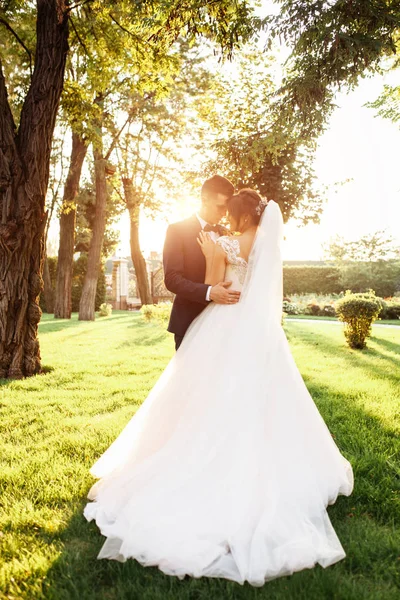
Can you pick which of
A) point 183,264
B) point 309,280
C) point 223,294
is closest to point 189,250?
point 183,264

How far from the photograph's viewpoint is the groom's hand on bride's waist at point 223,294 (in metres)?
3.40

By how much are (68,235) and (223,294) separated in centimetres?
1673

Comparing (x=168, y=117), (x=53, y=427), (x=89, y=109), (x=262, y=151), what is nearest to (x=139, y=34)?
(x=89, y=109)

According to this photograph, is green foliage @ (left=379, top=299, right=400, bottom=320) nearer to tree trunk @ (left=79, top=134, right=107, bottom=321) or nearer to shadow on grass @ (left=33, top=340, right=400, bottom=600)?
tree trunk @ (left=79, top=134, right=107, bottom=321)

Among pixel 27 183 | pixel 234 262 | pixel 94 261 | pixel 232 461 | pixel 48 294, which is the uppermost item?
pixel 27 183

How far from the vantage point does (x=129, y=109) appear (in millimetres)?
17750

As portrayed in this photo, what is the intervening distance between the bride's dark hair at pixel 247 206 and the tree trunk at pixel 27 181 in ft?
15.6

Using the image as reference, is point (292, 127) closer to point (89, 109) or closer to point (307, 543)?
point (89, 109)

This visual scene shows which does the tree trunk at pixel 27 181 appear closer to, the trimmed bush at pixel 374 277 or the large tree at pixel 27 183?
the large tree at pixel 27 183

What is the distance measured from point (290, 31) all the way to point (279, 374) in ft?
16.1

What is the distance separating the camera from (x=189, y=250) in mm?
3980

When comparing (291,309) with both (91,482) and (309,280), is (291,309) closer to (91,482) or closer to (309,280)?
(309,280)

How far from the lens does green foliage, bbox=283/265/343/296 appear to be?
3391 cm

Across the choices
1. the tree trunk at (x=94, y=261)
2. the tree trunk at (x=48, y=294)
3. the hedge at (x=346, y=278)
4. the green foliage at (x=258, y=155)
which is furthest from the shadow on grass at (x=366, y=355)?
the hedge at (x=346, y=278)
